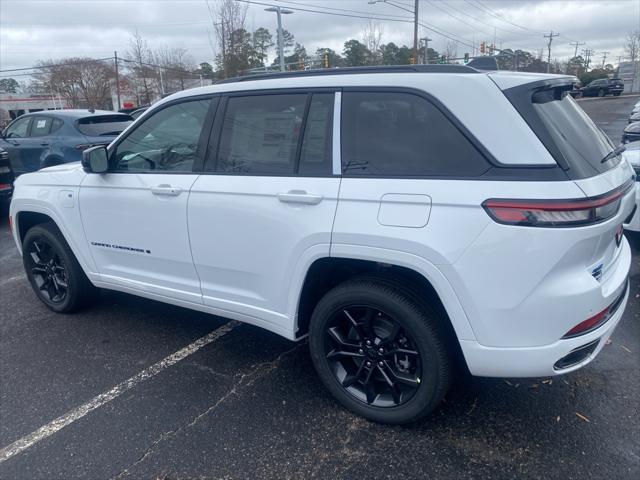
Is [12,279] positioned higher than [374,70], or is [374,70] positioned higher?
[374,70]

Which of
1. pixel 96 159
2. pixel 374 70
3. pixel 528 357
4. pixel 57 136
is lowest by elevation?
pixel 528 357

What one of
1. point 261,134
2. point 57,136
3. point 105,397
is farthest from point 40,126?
point 261,134

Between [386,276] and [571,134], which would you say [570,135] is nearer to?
[571,134]

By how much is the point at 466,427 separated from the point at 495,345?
70 cm

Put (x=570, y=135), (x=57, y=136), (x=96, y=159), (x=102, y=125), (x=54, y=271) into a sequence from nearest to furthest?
(x=570, y=135)
(x=96, y=159)
(x=54, y=271)
(x=57, y=136)
(x=102, y=125)

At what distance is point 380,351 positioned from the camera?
2811mm

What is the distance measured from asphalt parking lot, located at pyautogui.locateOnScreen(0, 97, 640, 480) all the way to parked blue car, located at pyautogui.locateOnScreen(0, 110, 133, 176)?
5627 millimetres

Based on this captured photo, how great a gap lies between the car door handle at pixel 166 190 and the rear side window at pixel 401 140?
1.21 meters

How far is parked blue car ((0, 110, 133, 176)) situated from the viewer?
8781mm

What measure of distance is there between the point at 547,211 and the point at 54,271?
13.2 feet

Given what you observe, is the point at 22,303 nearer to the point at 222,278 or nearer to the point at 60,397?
the point at 60,397

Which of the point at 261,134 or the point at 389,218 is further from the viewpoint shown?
the point at 261,134

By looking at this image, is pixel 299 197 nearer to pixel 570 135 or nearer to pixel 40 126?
pixel 570 135

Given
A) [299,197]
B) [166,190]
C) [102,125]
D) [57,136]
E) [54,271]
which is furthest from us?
[102,125]
